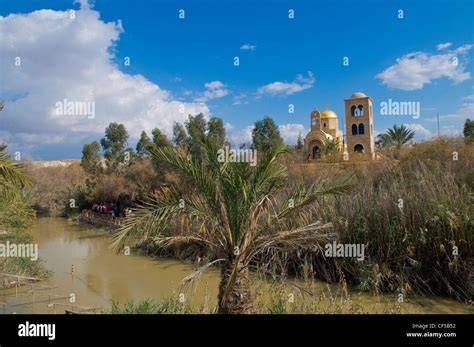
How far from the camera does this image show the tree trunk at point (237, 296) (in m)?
5.51

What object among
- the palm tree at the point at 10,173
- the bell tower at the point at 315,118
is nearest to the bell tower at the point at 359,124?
the bell tower at the point at 315,118

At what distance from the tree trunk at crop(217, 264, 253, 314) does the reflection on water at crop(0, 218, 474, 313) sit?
1.82 meters

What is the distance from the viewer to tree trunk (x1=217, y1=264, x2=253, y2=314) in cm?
551

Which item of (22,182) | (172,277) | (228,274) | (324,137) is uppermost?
(324,137)

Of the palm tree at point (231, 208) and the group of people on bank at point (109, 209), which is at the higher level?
the palm tree at point (231, 208)

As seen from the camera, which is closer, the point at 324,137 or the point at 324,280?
the point at 324,280

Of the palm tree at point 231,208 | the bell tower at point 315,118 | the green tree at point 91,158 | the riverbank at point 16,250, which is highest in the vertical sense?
the bell tower at point 315,118

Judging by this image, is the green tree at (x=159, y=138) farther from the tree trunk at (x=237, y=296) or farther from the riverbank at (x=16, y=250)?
the tree trunk at (x=237, y=296)

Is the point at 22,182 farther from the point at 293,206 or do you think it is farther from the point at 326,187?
the point at 326,187

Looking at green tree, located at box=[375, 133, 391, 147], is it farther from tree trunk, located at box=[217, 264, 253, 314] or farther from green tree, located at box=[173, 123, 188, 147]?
tree trunk, located at box=[217, 264, 253, 314]

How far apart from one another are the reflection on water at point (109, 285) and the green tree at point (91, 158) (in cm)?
1812

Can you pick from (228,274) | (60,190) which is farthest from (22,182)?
(60,190)

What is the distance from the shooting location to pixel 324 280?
11984 mm
